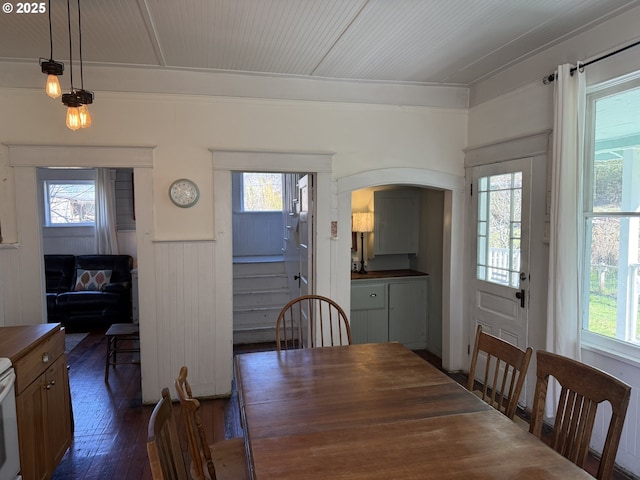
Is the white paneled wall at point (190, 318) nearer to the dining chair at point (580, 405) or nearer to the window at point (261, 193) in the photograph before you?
the dining chair at point (580, 405)

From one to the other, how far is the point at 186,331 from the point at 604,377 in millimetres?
2945

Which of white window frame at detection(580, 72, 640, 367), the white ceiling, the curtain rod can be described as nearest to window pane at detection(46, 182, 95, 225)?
the white ceiling

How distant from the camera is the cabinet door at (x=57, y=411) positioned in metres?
2.35

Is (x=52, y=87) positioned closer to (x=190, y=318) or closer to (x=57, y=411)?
(x=57, y=411)

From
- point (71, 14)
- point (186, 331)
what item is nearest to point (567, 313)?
point (186, 331)

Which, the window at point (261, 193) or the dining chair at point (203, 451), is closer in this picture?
the dining chair at point (203, 451)

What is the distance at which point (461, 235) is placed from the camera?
397 centimetres

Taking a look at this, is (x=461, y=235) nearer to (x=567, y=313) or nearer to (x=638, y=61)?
(x=567, y=313)

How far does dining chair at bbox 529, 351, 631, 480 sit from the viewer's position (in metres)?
1.38

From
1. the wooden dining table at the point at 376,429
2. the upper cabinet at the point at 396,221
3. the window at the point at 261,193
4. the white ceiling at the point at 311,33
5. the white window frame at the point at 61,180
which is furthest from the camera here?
the window at the point at 261,193

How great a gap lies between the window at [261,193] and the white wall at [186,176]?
2987mm

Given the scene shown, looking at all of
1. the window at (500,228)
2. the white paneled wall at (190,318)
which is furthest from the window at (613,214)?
the white paneled wall at (190,318)

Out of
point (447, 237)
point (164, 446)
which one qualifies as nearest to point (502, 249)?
point (447, 237)

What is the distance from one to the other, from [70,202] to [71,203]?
2 centimetres
